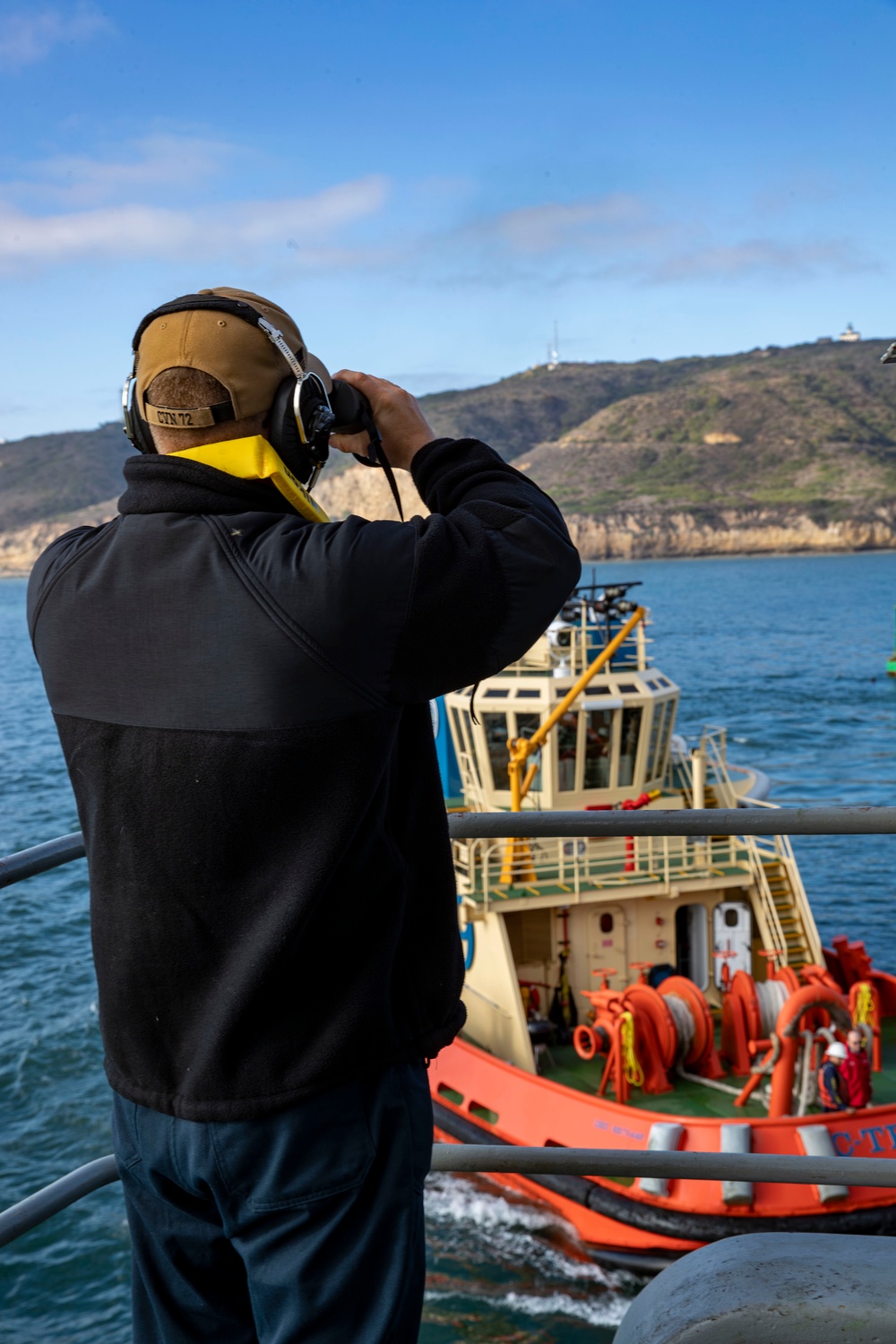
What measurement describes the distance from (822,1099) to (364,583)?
9.78m

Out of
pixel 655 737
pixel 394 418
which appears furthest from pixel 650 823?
pixel 655 737

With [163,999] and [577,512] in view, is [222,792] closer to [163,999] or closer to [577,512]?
[163,999]

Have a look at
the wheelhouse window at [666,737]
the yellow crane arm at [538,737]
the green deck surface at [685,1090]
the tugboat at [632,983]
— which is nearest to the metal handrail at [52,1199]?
the tugboat at [632,983]

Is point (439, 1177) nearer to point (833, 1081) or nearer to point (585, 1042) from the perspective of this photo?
point (585, 1042)

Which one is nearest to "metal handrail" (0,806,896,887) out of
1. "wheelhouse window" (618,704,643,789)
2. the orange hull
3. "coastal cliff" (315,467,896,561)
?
the orange hull

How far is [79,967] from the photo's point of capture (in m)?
19.1

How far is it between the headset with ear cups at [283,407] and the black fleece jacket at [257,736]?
0.07 m

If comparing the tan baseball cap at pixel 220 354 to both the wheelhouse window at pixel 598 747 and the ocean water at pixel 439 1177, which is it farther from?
the wheelhouse window at pixel 598 747

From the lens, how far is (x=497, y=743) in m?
13.2

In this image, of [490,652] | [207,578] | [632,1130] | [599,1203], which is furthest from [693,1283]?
[599,1203]

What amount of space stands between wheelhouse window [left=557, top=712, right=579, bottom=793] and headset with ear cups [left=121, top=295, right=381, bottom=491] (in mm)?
11440

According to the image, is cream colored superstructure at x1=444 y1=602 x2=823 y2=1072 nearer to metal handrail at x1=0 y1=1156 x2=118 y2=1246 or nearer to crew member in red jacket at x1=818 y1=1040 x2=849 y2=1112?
crew member in red jacket at x1=818 y1=1040 x2=849 y2=1112

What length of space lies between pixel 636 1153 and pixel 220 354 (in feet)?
5.16

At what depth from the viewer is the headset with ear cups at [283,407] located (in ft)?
4.96
